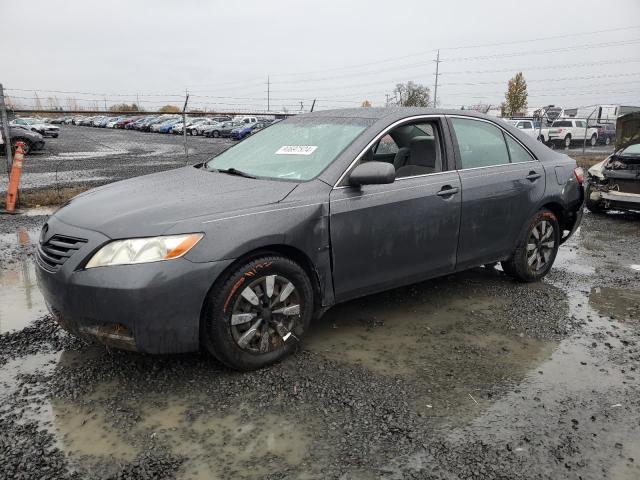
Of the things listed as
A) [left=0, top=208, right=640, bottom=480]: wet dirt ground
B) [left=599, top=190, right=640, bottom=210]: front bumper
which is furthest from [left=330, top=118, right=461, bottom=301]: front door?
[left=599, top=190, right=640, bottom=210]: front bumper

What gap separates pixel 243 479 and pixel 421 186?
8.18ft

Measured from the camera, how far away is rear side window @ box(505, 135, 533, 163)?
4.93 meters

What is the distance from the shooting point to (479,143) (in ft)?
15.4

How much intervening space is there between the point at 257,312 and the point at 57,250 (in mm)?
1241

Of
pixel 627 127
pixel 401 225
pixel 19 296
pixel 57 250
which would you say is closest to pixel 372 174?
pixel 401 225

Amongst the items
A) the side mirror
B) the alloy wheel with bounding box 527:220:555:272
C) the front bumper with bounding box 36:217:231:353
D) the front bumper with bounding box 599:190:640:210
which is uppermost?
the side mirror

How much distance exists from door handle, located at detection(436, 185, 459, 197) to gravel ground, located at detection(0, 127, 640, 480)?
3.32ft

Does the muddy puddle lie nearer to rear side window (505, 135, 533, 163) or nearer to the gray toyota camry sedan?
the gray toyota camry sedan

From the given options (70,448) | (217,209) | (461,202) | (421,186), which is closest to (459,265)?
(461,202)

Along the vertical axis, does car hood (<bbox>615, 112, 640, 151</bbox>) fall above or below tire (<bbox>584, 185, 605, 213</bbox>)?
above

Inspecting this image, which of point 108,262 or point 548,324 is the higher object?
point 108,262

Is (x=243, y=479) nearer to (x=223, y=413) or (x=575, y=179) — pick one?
(x=223, y=413)

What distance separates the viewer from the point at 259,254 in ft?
10.8

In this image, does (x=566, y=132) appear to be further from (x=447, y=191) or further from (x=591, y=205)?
(x=447, y=191)
